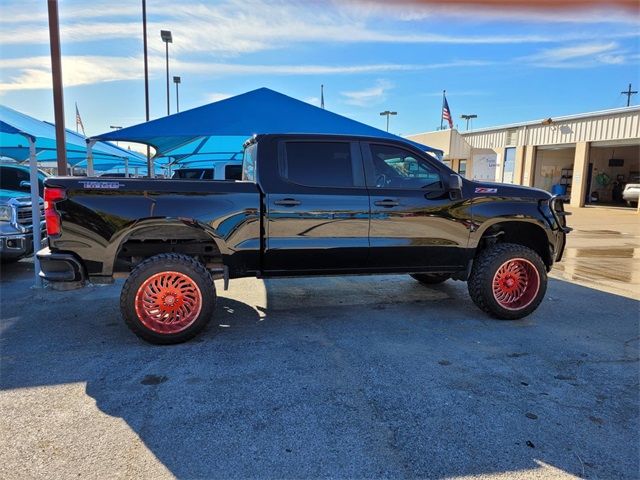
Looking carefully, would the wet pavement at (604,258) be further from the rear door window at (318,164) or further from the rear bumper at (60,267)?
the rear bumper at (60,267)

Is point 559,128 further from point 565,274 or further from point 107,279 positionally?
point 107,279

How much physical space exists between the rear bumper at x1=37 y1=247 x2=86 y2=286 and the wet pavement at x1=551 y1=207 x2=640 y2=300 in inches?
278

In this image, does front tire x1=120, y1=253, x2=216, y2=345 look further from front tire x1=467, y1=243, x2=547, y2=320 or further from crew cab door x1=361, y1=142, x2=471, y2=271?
front tire x1=467, y1=243, x2=547, y2=320

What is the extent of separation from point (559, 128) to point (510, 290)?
81.0ft

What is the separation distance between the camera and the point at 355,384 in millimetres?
3506

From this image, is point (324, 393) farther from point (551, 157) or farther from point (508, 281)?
point (551, 157)

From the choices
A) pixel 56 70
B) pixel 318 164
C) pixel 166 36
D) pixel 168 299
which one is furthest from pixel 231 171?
pixel 166 36

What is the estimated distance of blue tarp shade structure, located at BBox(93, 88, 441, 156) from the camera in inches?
311

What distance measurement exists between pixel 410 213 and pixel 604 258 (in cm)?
711

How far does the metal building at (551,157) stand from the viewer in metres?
25.4

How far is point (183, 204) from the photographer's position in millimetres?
4277

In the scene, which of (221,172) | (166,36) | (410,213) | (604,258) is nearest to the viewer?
(410,213)

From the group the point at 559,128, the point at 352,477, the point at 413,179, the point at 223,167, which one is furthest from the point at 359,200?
the point at 559,128

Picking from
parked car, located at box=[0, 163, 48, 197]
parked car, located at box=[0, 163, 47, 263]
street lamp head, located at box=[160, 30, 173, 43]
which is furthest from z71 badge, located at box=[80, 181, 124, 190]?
street lamp head, located at box=[160, 30, 173, 43]
